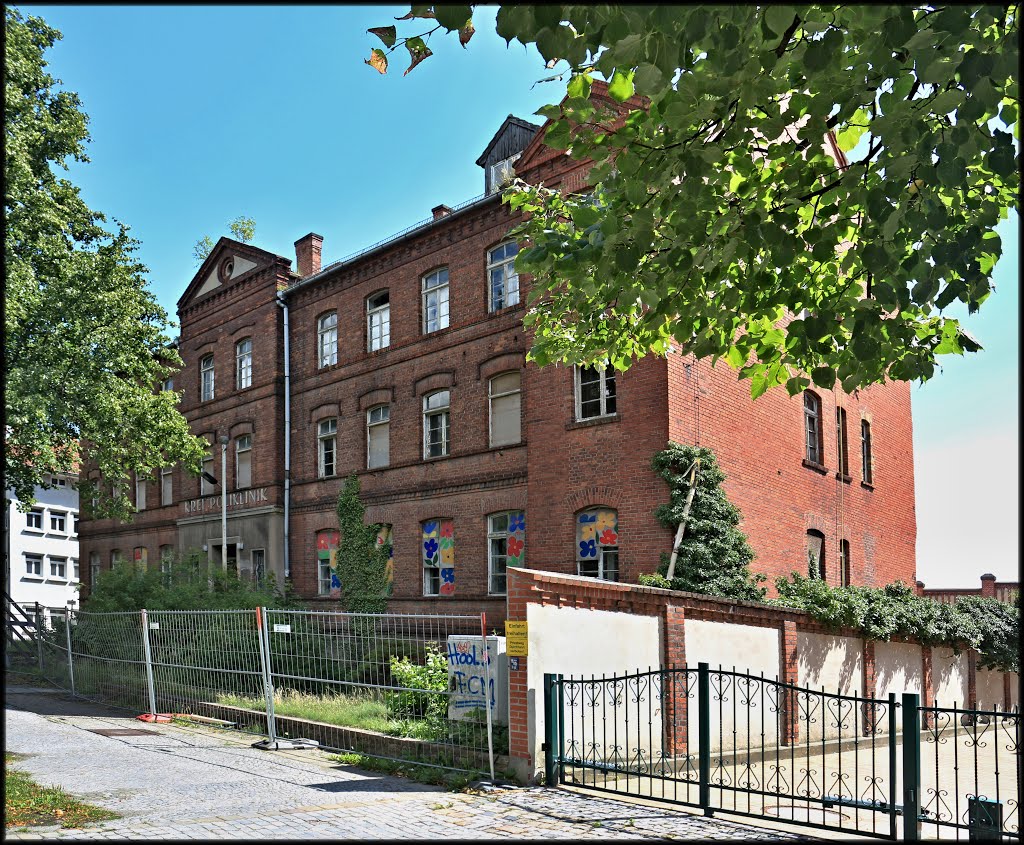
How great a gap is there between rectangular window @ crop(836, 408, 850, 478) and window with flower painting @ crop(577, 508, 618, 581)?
329 inches

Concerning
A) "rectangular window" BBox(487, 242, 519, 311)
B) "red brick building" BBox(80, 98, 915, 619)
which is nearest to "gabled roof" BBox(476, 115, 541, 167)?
"red brick building" BBox(80, 98, 915, 619)

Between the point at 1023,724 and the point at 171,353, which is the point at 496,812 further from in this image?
the point at 171,353

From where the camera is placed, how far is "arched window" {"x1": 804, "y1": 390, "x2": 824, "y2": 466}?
22766 mm

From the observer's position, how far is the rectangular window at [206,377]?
3250 cm

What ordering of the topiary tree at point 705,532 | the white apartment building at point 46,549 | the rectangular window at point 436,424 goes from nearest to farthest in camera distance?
the topiary tree at point 705,532 → the rectangular window at point 436,424 → the white apartment building at point 46,549

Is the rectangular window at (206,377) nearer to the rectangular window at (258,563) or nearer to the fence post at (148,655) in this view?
the rectangular window at (258,563)

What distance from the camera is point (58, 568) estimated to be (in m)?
52.8

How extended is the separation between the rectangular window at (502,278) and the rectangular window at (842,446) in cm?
906

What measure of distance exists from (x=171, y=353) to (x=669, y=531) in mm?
13950

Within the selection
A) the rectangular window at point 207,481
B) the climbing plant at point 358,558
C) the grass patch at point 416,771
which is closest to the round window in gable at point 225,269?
the rectangular window at point 207,481

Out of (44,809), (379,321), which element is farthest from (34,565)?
(44,809)

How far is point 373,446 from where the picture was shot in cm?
2567

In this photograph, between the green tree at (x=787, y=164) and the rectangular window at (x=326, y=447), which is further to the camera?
the rectangular window at (x=326, y=447)

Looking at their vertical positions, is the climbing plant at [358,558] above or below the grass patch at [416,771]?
above
